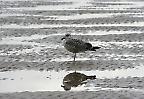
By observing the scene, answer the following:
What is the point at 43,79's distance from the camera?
10984 mm

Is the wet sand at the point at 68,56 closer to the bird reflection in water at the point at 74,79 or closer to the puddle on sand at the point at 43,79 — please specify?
the puddle on sand at the point at 43,79

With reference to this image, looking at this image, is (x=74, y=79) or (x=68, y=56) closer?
(x=74, y=79)

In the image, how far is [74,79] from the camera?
1099 centimetres

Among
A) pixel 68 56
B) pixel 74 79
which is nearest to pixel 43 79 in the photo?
pixel 74 79

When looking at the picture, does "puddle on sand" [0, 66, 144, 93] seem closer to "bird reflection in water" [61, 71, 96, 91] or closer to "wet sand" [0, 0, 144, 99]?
"wet sand" [0, 0, 144, 99]

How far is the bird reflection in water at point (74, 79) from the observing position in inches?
410

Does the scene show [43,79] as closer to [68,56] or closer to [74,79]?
[74,79]

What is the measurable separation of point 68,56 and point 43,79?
3.01 m

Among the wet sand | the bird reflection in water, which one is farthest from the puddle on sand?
the bird reflection in water

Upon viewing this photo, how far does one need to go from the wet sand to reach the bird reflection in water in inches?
6.5

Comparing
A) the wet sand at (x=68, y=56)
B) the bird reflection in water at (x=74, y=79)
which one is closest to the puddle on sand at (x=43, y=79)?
the wet sand at (x=68, y=56)

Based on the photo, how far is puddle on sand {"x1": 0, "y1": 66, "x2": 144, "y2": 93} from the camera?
10086 mm

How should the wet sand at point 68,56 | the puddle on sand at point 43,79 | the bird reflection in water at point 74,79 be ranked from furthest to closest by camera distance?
the bird reflection in water at point 74,79 → the puddle on sand at point 43,79 → the wet sand at point 68,56

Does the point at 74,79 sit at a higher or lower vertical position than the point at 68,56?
lower
